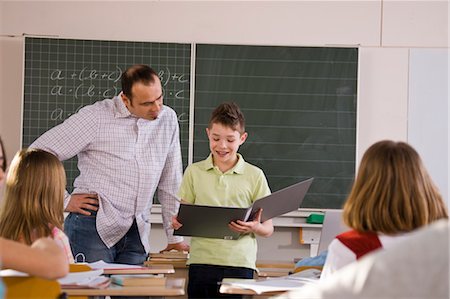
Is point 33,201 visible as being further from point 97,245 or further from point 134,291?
point 97,245

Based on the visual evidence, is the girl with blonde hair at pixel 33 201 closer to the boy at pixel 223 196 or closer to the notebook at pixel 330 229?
the boy at pixel 223 196

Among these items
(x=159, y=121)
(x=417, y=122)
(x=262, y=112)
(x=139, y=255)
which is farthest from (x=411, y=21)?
(x=139, y=255)

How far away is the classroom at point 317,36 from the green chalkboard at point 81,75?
10cm

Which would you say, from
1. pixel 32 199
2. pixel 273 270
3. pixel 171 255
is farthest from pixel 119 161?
pixel 32 199

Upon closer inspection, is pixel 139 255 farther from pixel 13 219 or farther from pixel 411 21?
pixel 411 21

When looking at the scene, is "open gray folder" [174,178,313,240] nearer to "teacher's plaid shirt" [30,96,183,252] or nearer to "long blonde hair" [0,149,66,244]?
"teacher's plaid shirt" [30,96,183,252]

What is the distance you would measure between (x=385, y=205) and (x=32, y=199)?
3.90 ft

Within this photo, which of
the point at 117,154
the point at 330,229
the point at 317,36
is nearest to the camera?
the point at 330,229

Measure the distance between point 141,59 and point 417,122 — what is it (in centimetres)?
196

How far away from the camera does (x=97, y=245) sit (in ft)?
13.4

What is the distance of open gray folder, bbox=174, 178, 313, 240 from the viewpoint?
3543 mm

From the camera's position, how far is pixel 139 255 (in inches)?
162

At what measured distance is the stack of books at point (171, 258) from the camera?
391 cm

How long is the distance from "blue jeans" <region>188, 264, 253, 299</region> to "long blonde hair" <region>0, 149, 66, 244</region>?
104 centimetres
